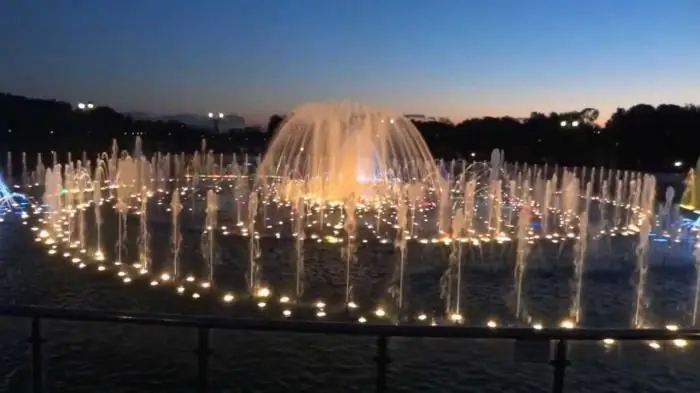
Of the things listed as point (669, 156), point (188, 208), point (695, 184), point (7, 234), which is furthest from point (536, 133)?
point (7, 234)

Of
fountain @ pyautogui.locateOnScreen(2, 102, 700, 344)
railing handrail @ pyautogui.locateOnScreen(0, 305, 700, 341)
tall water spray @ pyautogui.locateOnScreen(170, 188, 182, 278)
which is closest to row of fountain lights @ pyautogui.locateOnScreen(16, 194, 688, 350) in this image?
fountain @ pyautogui.locateOnScreen(2, 102, 700, 344)

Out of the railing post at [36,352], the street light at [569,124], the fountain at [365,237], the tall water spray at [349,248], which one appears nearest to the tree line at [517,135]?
the street light at [569,124]

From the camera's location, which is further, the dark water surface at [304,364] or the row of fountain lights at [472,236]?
the row of fountain lights at [472,236]

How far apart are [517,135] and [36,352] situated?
6121 centimetres

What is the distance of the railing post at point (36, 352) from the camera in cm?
353

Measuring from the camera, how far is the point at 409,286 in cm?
1186

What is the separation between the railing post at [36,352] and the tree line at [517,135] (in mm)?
43323

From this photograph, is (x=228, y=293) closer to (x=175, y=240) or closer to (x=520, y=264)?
(x=175, y=240)

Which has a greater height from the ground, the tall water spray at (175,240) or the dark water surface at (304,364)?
the dark water surface at (304,364)

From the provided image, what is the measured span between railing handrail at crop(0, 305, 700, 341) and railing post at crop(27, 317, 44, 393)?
153 mm

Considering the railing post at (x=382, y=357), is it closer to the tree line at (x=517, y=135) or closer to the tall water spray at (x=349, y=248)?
the tall water spray at (x=349, y=248)

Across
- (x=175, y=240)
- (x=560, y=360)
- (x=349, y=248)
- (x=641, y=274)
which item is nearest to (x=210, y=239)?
(x=175, y=240)

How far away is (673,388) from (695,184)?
2065 centimetres

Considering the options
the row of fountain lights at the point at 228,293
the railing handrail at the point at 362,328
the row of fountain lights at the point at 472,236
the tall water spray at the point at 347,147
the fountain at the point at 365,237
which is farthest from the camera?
the tall water spray at the point at 347,147
